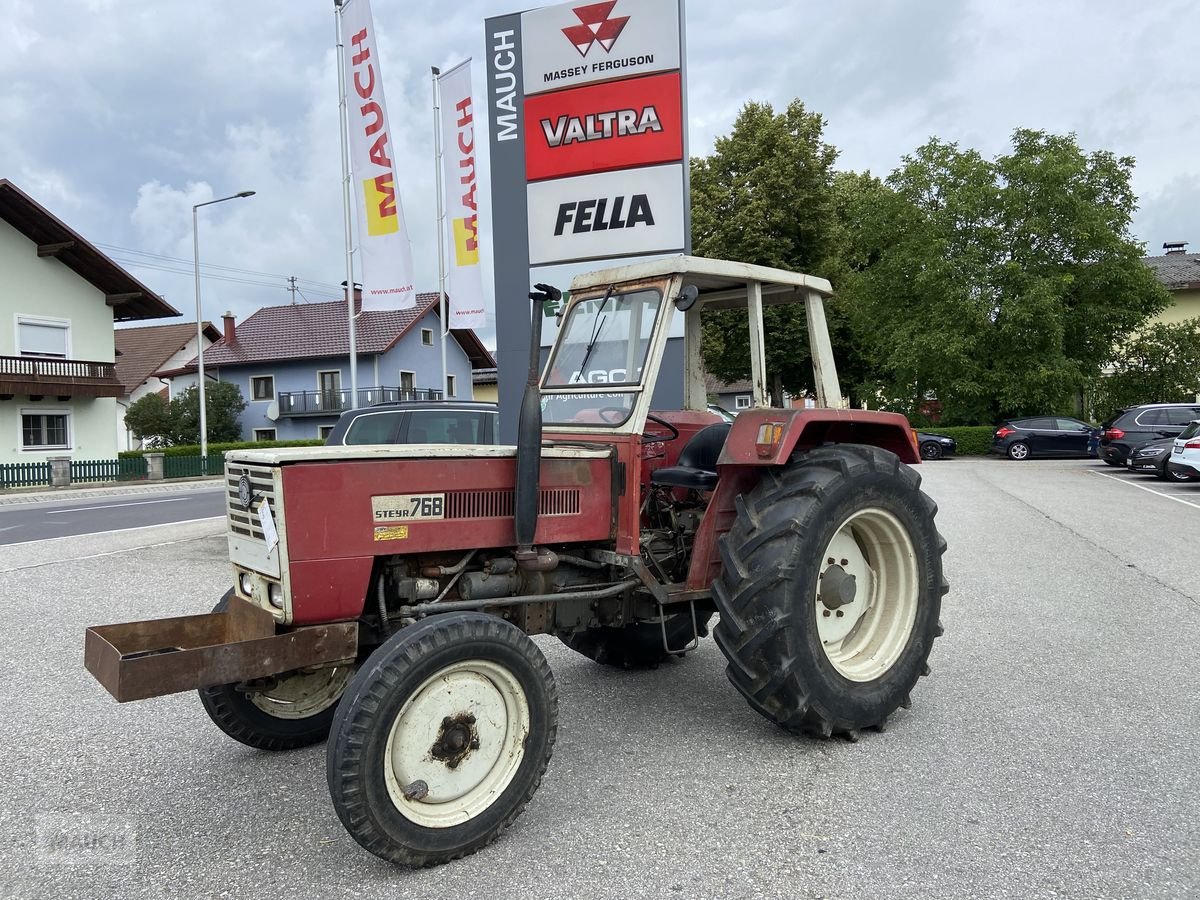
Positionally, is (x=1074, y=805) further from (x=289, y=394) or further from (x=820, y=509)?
(x=289, y=394)

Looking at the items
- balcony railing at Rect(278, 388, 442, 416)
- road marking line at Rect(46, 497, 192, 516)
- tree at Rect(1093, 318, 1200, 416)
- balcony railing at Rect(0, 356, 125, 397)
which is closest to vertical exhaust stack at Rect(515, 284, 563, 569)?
road marking line at Rect(46, 497, 192, 516)

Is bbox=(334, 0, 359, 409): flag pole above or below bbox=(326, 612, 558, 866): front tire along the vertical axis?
above

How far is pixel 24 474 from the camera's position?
2469 centimetres

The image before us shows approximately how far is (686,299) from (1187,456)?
16.8 meters

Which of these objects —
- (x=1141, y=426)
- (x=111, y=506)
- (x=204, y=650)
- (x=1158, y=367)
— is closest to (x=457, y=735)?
(x=204, y=650)

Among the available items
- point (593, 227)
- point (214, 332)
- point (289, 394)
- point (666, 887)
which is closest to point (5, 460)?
point (289, 394)

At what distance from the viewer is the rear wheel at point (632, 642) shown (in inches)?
193

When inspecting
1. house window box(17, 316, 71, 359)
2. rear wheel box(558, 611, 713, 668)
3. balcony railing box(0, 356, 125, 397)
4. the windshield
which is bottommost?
rear wheel box(558, 611, 713, 668)

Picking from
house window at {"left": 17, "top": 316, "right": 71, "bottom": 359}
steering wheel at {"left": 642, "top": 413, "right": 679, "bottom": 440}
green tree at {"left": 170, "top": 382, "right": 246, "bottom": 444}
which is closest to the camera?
steering wheel at {"left": 642, "top": 413, "right": 679, "bottom": 440}

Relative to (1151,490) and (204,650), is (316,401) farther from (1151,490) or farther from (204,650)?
(204,650)

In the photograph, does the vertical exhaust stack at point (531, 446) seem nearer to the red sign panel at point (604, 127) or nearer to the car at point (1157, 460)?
the red sign panel at point (604, 127)

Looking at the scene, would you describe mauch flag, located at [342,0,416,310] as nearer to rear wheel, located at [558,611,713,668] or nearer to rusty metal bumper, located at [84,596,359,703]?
rear wheel, located at [558,611,713,668]

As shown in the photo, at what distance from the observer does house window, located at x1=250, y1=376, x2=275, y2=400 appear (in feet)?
145

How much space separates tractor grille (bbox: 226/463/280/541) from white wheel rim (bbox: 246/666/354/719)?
2.44ft
